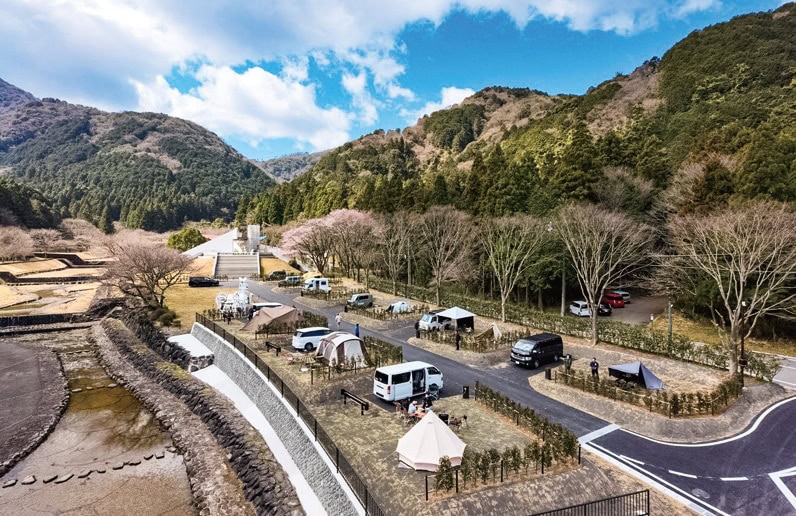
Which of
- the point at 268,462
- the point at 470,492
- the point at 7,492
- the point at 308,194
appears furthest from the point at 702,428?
the point at 308,194

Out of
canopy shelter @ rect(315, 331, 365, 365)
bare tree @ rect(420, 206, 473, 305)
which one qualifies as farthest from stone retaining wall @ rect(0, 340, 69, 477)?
bare tree @ rect(420, 206, 473, 305)

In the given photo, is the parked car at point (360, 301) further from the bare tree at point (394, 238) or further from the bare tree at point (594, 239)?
the bare tree at point (594, 239)

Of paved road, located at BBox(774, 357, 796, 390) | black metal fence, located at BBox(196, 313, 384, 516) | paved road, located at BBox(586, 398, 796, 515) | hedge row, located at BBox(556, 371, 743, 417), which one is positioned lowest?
paved road, located at BBox(774, 357, 796, 390)

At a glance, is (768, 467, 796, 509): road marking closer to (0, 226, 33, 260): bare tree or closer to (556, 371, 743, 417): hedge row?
(556, 371, 743, 417): hedge row

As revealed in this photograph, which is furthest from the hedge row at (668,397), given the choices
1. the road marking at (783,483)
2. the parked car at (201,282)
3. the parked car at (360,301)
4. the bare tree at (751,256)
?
the parked car at (201,282)

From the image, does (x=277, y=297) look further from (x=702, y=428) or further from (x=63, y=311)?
(x=702, y=428)

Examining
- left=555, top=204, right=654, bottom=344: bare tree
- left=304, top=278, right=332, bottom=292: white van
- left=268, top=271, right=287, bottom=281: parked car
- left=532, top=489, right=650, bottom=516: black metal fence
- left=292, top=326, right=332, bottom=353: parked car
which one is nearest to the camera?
Result: left=532, top=489, right=650, bottom=516: black metal fence

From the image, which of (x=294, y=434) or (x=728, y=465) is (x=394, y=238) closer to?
(x=294, y=434)

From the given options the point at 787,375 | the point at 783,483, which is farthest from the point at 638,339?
the point at 783,483
